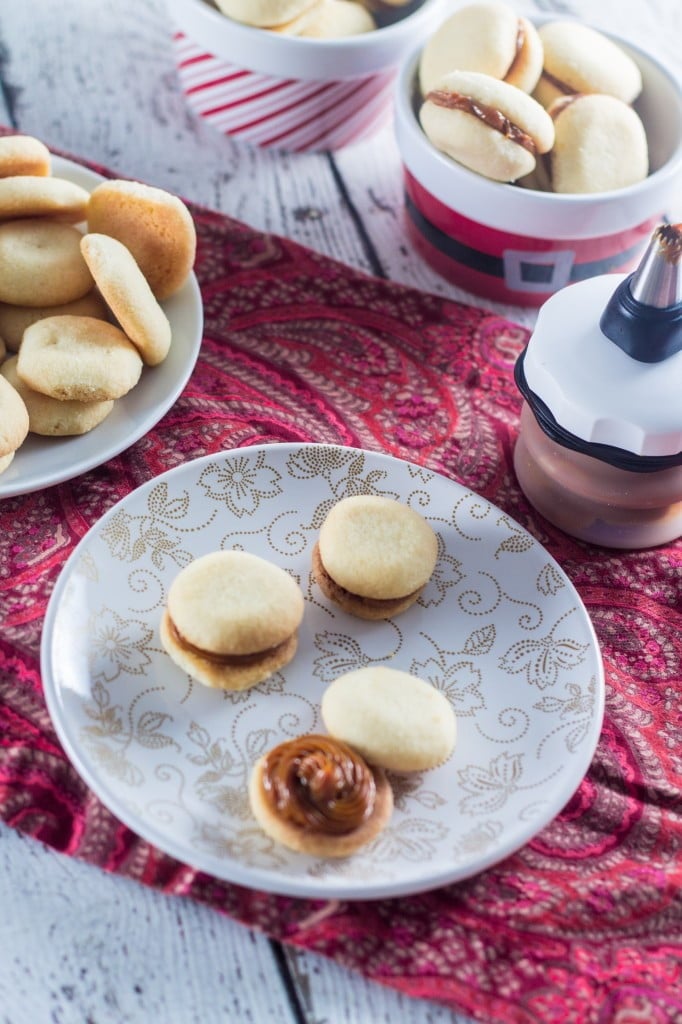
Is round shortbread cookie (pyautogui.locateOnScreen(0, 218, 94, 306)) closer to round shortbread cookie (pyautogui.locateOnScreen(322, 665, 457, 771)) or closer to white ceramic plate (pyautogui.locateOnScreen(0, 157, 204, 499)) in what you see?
white ceramic plate (pyautogui.locateOnScreen(0, 157, 204, 499))

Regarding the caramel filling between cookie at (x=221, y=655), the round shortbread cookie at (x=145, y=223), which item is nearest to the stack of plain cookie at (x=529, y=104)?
the round shortbread cookie at (x=145, y=223)

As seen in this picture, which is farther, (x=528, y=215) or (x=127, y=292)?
(x=528, y=215)

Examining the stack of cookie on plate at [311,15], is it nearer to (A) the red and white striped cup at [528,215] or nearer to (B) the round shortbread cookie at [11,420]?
(A) the red and white striped cup at [528,215]

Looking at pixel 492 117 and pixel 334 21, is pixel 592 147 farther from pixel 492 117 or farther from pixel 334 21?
pixel 334 21

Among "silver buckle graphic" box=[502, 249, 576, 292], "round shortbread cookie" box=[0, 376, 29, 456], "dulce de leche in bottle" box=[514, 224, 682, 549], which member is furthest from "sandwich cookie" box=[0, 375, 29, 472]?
"silver buckle graphic" box=[502, 249, 576, 292]

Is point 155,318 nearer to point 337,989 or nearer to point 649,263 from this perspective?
point 649,263

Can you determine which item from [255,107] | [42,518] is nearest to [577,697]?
[42,518]

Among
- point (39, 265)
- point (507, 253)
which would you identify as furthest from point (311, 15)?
point (39, 265)
